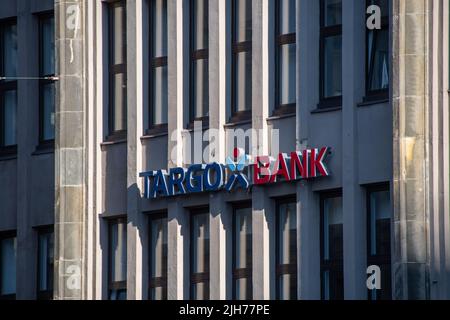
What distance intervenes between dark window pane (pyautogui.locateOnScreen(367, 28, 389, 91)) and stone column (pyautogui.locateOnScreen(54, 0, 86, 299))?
911cm

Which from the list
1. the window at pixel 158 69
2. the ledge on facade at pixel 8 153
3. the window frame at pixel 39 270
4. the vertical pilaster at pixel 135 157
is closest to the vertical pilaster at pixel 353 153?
the window at pixel 158 69

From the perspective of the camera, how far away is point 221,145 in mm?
60594

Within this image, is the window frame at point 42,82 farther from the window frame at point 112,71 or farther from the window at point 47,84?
the window frame at point 112,71

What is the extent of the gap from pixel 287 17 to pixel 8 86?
9990 mm

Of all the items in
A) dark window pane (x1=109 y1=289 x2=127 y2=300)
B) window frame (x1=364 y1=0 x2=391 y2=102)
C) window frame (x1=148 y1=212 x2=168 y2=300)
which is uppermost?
window frame (x1=364 y1=0 x2=391 y2=102)

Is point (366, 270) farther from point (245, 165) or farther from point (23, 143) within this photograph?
point (23, 143)

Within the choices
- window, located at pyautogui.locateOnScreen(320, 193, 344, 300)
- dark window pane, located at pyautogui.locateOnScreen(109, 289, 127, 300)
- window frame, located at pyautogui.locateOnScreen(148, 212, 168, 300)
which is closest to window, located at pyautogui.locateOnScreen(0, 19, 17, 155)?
dark window pane, located at pyautogui.locateOnScreen(109, 289, 127, 300)

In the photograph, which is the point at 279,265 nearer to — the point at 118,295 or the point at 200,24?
the point at 118,295

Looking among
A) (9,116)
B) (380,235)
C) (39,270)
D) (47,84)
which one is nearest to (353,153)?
(380,235)

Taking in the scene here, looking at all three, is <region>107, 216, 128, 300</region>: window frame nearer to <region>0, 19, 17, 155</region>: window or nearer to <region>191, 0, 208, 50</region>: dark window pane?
<region>0, 19, 17, 155</region>: window

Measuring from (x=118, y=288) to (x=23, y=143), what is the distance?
5.11 meters

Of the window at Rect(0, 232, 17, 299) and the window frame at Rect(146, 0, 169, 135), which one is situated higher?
the window frame at Rect(146, 0, 169, 135)

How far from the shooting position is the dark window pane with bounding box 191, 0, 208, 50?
203 feet

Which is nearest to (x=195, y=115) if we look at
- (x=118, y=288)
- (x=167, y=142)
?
(x=167, y=142)
